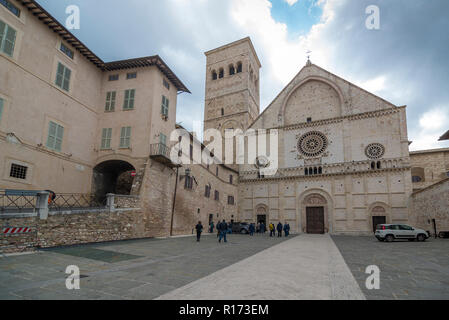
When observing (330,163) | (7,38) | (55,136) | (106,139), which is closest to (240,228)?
(330,163)

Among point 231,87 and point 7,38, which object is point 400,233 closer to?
point 7,38

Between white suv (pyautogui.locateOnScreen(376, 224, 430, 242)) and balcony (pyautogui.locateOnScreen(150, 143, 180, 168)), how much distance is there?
15.9 meters

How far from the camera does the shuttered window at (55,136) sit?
14.8 metres

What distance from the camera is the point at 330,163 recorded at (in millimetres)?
29516

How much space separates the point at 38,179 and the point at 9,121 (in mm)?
3371

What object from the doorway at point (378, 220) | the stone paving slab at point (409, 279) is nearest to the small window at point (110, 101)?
the stone paving slab at point (409, 279)

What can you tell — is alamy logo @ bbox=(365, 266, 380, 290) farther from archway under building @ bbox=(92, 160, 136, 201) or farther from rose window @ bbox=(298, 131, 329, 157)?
rose window @ bbox=(298, 131, 329, 157)

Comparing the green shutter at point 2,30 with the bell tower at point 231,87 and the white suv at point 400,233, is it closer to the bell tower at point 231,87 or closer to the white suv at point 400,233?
the white suv at point 400,233

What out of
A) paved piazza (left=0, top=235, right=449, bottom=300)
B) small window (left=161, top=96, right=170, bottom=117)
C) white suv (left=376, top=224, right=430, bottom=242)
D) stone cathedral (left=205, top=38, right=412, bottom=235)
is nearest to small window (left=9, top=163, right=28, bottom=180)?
paved piazza (left=0, top=235, right=449, bottom=300)

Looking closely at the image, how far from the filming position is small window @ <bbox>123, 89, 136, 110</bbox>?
18359 millimetres

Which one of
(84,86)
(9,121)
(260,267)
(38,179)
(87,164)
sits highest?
(84,86)
